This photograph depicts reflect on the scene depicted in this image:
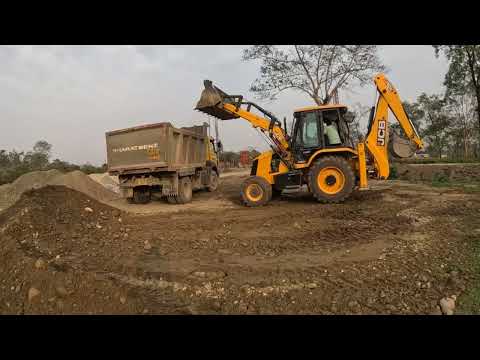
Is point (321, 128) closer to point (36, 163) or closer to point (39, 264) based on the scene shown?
point (39, 264)

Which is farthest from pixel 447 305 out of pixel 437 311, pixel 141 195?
pixel 141 195

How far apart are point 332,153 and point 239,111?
10.4ft

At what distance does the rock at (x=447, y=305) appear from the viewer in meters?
2.48

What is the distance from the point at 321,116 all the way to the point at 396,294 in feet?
18.1

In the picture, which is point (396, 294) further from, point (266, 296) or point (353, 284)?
point (266, 296)

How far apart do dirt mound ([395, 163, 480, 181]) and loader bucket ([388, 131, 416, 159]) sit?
679 cm

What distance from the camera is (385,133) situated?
25.0 feet

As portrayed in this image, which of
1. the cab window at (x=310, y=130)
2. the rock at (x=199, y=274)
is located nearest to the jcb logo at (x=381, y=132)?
the cab window at (x=310, y=130)

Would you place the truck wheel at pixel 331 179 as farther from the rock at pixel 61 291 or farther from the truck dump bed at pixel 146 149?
the rock at pixel 61 291

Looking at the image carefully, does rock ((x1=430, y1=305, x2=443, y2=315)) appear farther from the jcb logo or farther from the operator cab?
the jcb logo

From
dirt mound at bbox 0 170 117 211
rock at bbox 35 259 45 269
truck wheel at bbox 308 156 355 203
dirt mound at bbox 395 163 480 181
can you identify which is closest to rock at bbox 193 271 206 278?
rock at bbox 35 259 45 269

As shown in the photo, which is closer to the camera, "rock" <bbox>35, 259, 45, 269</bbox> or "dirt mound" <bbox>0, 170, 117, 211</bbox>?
"rock" <bbox>35, 259, 45, 269</bbox>

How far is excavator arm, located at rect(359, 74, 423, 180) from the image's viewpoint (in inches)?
299

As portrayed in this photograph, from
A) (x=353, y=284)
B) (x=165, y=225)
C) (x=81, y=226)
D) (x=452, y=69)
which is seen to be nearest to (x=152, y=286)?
(x=353, y=284)
